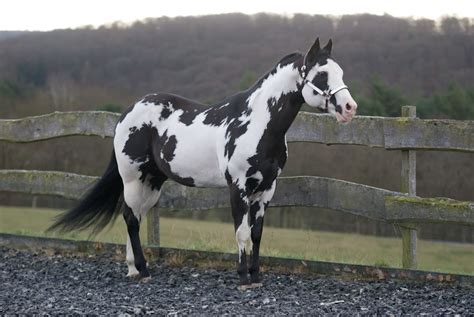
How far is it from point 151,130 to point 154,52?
80.3 ft

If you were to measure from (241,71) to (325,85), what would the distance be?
778 inches

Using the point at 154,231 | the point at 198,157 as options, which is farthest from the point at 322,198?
the point at 154,231

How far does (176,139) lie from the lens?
19.5 ft

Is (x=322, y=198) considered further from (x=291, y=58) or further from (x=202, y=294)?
(x=202, y=294)

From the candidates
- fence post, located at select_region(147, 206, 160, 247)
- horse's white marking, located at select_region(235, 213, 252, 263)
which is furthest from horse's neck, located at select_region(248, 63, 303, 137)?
fence post, located at select_region(147, 206, 160, 247)

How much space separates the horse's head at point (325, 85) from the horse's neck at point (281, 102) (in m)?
0.13

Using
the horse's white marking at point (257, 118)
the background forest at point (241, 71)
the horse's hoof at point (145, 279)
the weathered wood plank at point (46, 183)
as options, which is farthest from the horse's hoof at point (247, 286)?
the background forest at point (241, 71)

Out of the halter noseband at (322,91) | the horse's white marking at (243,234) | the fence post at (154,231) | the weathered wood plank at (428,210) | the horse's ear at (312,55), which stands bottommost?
the fence post at (154,231)

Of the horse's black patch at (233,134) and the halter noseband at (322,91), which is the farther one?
the horse's black patch at (233,134)

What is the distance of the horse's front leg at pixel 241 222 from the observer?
5383 mm

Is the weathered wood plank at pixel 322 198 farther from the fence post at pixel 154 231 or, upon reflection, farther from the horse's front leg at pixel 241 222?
the horse's front leg at pixel 241 222

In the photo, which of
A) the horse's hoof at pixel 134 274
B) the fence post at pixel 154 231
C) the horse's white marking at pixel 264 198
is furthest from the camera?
the fence post at pixel 154 231

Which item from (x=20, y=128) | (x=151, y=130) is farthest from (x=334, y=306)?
(x=20, y=128)

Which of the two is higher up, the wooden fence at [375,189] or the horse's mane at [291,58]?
the horse's mane at [291,58]
